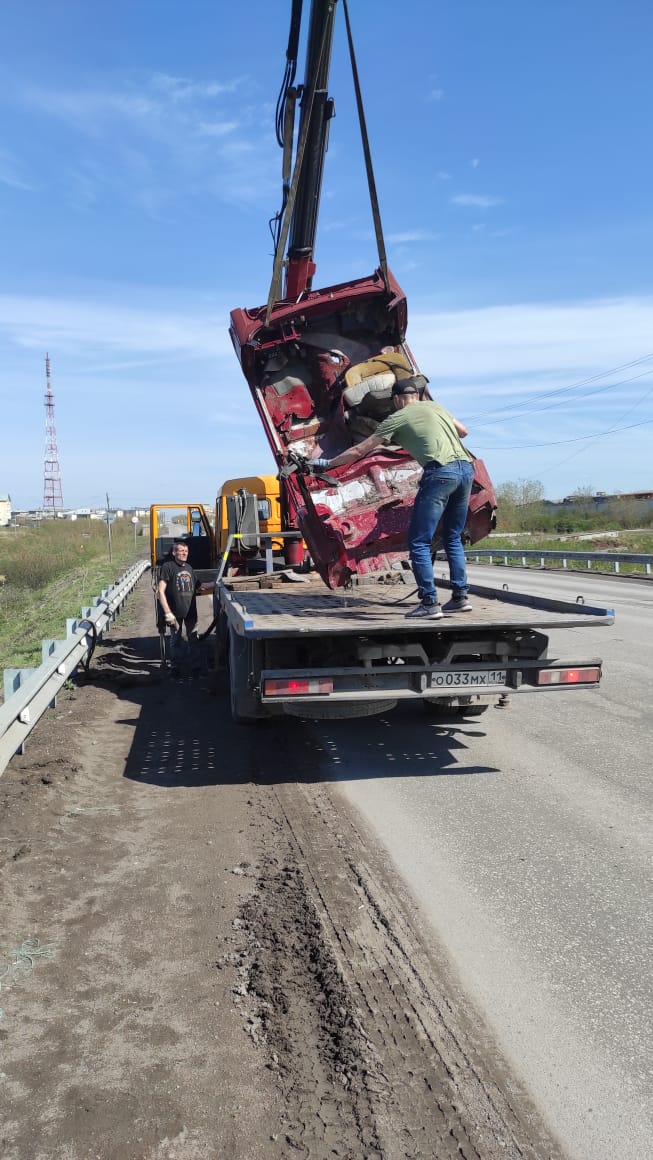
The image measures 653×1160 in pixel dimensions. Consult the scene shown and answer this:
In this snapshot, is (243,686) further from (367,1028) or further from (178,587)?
(178,587)

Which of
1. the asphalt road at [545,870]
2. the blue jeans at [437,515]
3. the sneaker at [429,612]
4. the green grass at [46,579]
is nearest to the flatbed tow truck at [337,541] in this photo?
the sneaker at [429,612]

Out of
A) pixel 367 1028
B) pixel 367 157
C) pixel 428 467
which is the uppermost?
pixel 367 157

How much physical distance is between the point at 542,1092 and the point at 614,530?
174 ft

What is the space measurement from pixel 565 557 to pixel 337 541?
2378 centimetres

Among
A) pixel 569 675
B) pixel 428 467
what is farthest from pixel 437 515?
pixel 569 675

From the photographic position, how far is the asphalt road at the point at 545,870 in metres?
2.87

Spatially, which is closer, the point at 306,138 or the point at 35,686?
the point at 35,686

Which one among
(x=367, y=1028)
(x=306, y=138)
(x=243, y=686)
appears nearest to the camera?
(x=367, y=1028)

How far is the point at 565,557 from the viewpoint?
29.8 m

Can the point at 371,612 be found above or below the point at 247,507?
below

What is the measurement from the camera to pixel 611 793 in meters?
5.62

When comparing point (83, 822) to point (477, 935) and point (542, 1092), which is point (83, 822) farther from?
point (542, 1092)

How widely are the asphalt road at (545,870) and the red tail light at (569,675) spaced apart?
65 centimetres

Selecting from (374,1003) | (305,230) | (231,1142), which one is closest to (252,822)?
(374,1003)
